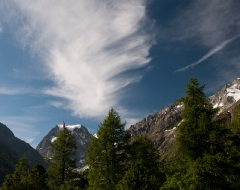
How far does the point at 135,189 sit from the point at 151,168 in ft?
27.7

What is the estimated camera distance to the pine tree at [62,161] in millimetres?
26812

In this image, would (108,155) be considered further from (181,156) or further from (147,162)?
(181,156)

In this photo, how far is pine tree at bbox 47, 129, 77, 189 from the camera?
26812mm

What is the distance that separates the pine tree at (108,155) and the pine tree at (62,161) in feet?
18.2

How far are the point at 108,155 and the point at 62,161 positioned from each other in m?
8.21

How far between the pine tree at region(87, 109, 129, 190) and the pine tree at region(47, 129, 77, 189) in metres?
5.56

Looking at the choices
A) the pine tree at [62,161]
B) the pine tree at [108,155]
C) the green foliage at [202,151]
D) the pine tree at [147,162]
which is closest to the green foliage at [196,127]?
the green foliage at [202,151]

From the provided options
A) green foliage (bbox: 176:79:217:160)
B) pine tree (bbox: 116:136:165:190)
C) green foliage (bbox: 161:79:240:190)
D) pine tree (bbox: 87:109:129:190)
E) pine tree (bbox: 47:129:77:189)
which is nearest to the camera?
green foliage (bbox: 161:79:240:190)

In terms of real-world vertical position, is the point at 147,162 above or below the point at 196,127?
below

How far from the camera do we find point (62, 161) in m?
27.1

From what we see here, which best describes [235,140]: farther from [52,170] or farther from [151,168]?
[52,170]

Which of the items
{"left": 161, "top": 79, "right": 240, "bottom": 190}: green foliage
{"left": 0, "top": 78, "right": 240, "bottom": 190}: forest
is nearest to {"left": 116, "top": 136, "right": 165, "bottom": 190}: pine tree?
{"left": 0, "top": 78, "right": 240, "bottom": 190}: forest

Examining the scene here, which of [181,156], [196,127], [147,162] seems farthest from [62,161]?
[196,127]

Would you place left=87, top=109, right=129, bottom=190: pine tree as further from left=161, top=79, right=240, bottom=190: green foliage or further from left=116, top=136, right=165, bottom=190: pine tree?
left=161, top=79, right=240, bottom=190: green foliage
